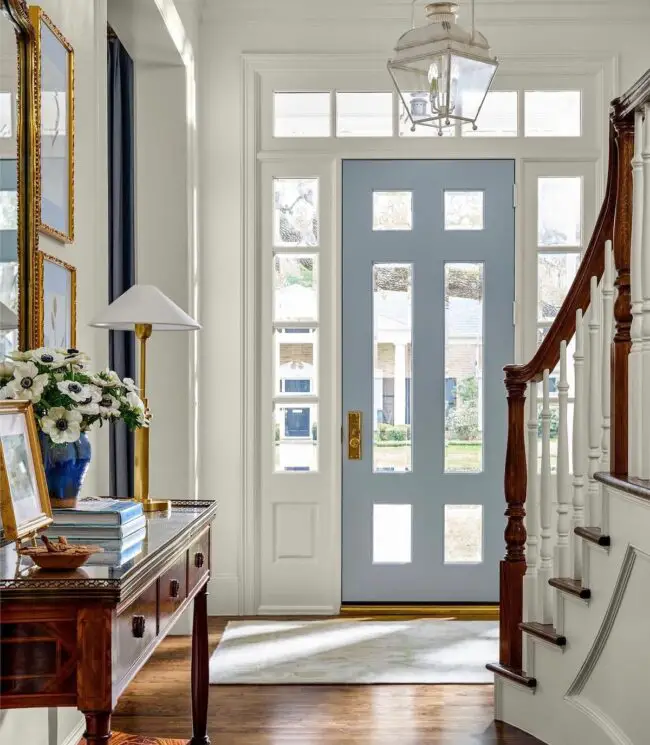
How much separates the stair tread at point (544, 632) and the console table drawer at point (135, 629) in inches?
59.2

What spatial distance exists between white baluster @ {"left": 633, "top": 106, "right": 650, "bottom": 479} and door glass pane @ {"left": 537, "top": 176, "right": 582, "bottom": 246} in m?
2.45

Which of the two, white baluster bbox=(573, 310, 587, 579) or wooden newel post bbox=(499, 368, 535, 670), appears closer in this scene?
white baluster bbox=(573, 310, 587, 579)

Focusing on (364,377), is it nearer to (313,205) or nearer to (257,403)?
(257,403)

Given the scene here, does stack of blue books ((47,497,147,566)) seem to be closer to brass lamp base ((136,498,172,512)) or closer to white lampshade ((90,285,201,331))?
brass lamp base ((136,498,172,512))

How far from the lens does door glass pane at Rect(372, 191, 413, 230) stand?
4.93 meters

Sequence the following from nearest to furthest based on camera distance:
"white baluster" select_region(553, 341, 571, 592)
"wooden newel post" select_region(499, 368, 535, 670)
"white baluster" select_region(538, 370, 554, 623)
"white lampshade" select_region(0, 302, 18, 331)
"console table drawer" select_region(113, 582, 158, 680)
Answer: "console table drawer" select_region(113, 582, 158, 680) < "white lampshade" select_region(0, 302, 18, 331) < "white baluster" select_region(553, 341, 571, 592) < "white baluster" select_region(538, 370, 554, 623) < "wooden newel post" select_region(499, 368, 535, 670)

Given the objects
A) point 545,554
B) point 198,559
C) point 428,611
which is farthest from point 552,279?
point 198,559

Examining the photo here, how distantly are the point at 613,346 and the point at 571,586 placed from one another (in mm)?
754

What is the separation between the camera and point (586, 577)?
9.26 feet

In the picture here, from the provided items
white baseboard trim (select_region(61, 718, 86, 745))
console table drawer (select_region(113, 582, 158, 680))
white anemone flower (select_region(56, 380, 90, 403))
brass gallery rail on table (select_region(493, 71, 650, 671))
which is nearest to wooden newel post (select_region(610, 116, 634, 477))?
brass gallery rail on table (select_region(493, 71, 650, 671))

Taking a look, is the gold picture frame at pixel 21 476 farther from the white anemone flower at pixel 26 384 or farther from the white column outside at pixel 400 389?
the white column outside at pixel 400 389

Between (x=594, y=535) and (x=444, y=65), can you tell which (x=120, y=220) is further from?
(x=594, y=535)

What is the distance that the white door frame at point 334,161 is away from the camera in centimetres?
487

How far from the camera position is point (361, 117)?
493 centimetres
